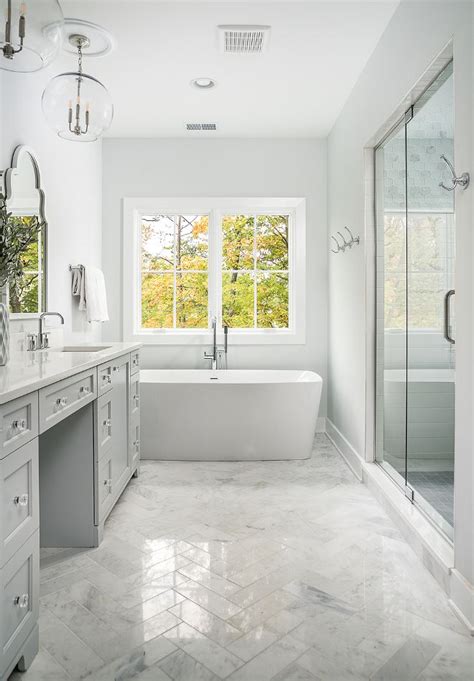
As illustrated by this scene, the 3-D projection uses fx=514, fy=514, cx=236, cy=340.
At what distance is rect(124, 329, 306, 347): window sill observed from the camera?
466 cm

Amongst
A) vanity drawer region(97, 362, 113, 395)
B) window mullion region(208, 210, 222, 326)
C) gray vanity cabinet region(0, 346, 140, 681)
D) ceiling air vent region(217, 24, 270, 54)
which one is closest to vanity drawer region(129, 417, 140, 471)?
gray vanity cabinet region(0, 346, 140, 681)

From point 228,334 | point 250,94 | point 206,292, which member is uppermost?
point 250,94

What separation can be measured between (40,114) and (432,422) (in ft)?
9.10

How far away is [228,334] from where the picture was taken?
15.4 feet

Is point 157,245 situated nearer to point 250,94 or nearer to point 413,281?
point 250,94

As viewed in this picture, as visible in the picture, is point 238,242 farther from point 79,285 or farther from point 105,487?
point 105,487

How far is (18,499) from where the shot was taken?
1.46 meters

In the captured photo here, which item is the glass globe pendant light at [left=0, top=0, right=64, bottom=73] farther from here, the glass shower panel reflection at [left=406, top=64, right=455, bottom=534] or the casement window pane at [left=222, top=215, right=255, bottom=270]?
the casement window pane at [left=222, top=215, right=255, bottom=270]

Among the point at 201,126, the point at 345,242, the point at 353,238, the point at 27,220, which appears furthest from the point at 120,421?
the point at 201,126

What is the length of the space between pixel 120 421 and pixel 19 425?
1.42 metres

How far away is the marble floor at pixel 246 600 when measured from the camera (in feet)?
5.14

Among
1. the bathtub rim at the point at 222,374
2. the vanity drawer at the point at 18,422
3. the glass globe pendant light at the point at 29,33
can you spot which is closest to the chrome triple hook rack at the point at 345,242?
the bathtub rim at the point at 222,374

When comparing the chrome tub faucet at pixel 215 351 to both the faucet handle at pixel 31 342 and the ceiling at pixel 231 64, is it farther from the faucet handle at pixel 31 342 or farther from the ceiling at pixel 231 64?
the faucet handle at pixel 31 342

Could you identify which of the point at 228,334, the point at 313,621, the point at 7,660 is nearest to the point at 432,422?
the point at 313,621
